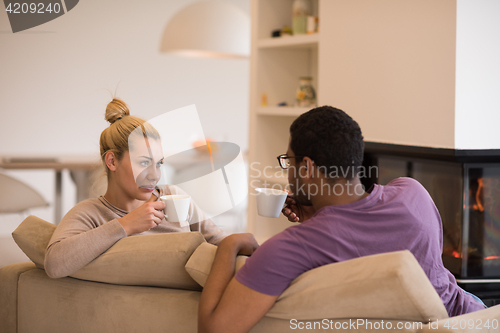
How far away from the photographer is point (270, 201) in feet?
4.48

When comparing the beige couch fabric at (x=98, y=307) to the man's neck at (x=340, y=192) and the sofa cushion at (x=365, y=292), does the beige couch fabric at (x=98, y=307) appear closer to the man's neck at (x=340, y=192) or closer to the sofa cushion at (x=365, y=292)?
the sofa cushion at (x=365, y=292)

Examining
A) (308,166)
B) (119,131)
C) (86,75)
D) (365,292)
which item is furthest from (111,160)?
(86,75)

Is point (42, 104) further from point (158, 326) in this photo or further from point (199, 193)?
point (158, 326)

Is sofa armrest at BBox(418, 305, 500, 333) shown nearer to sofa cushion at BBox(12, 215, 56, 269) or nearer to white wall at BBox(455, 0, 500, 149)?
sofa cushion at BBox(12, 215, 56, 269)

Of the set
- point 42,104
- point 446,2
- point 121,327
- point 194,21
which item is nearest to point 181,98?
point 42,104

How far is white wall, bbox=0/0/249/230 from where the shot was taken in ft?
16.1

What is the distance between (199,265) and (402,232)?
1.57 feet

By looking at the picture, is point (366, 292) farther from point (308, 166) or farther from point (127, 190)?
point (127, 190)

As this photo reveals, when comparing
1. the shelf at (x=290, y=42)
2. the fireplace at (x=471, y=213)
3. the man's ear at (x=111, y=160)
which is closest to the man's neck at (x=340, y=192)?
the man's ear at (x=111, y=160)

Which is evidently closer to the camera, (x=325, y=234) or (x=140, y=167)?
(x=325, y=234)

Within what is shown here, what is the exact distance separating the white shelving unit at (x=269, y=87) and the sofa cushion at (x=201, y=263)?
2082mm

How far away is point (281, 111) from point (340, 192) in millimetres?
2026

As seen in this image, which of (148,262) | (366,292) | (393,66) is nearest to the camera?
(366,292)

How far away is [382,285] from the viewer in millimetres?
931
